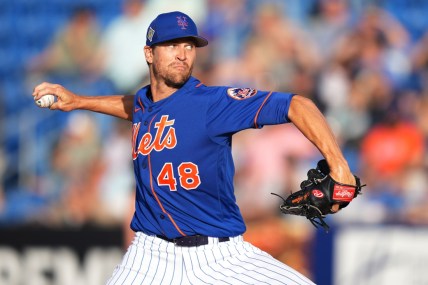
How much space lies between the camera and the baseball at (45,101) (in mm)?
5109

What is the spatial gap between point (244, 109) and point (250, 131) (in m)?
4.47

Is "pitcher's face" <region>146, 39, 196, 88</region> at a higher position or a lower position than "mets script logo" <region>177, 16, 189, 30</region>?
lower

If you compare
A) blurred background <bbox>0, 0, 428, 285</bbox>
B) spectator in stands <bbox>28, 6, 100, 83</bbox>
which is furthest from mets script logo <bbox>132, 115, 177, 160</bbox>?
spectator in stands <bbox>28, 6, 100, 83</bbox>

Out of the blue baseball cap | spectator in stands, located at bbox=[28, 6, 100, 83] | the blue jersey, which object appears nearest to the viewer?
the blue jersey

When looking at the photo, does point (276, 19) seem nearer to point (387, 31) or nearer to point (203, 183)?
point (387, 31)

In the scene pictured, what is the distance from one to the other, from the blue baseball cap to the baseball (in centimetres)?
84

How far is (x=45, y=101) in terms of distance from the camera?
202 inches

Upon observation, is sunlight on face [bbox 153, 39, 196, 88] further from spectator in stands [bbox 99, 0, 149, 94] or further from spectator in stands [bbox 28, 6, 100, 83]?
spectator in stands [bbox 28, 6, 100, 83]

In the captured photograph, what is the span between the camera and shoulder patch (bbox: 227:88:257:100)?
424 cm

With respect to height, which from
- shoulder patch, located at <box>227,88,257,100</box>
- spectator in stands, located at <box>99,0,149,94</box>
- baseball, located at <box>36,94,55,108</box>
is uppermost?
spectator in stands, located at <box>99,0,149,94</box>

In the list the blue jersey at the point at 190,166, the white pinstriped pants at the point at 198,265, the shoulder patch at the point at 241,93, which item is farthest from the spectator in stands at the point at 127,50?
the shoulder patch at the point at 241,93

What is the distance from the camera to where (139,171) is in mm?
4680

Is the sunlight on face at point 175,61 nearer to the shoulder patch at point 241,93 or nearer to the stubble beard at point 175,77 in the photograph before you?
the stubble beard at point 175,77

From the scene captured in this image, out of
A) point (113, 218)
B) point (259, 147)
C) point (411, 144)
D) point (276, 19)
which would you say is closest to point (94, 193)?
point (113, 218)
